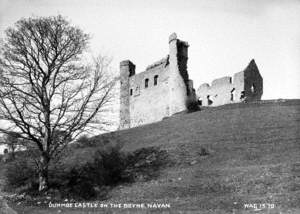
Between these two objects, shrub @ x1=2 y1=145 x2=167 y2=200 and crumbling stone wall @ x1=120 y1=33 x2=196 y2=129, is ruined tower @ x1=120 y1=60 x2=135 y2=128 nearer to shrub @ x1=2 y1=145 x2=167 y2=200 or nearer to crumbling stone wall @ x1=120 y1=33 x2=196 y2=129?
crumbling stone wall @ x1=120 y1=33 x2=196 y2=129

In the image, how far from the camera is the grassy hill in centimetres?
1169

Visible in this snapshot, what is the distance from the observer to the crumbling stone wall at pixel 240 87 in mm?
49875

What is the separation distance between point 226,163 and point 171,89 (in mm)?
26194

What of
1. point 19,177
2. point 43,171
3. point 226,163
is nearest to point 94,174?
point 43,171

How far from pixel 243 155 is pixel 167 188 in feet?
19.4

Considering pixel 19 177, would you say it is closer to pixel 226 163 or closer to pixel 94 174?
pixel 94 174

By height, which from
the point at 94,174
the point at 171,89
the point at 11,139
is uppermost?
the point at 171,89

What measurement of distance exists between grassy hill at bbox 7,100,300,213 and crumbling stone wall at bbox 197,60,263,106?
19.8m

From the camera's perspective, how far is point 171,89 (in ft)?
141

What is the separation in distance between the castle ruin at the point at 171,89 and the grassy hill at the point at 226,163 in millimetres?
12535

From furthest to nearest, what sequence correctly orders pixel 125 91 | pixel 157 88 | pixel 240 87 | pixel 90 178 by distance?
pixel 125 91
pixel 240 87
pixel 157 88
pixel 90 178

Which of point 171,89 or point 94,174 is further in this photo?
point 171,89

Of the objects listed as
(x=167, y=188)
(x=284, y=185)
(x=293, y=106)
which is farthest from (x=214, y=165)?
(x=293, y=106)

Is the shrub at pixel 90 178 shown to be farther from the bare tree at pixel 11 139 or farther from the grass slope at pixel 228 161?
the bare tree at pixel 11 139
